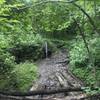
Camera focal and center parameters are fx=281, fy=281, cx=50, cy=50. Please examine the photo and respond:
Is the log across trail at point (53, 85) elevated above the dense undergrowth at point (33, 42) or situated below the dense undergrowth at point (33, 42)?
below

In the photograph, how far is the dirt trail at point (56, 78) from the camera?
9930 millimetres

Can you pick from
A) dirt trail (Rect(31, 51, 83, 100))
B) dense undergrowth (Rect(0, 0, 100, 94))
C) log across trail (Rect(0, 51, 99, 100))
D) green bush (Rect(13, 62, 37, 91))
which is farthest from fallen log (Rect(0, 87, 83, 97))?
green bush (Rect(13, 62, 37, 91))

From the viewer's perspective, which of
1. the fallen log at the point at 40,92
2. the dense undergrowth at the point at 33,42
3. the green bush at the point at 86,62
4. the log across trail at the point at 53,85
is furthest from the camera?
the green bush at the point at 86,62

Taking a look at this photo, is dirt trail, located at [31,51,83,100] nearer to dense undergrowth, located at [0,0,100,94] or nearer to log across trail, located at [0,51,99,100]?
log across trail, located at [0,51,99,100]

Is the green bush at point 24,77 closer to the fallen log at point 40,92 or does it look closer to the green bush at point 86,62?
the fallen log at point 40,92

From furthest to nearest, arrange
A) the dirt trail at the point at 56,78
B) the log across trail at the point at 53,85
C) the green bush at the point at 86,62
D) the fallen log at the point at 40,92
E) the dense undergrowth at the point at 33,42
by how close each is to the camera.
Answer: the green bush at the point at 86,62 → the dense undergrowth at the point at 33,42 → the dirt trail at the point at 56,78 → the log across trail at the point at 53,85 → the fallen log at the point at 40,92

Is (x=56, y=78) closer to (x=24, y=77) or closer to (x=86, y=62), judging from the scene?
(x=24, y=77)

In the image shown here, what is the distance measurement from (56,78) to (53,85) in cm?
116

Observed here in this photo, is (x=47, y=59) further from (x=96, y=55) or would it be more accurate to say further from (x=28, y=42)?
(x=96, y=55)

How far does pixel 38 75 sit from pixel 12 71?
2.15 m

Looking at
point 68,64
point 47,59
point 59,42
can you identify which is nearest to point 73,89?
point 68,64

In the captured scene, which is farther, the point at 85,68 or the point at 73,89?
the point at 85,68

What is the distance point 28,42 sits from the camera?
18969mm

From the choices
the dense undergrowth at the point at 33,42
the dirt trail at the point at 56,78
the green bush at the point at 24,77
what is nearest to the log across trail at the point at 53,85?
the dirt trail at the point at 56,78
